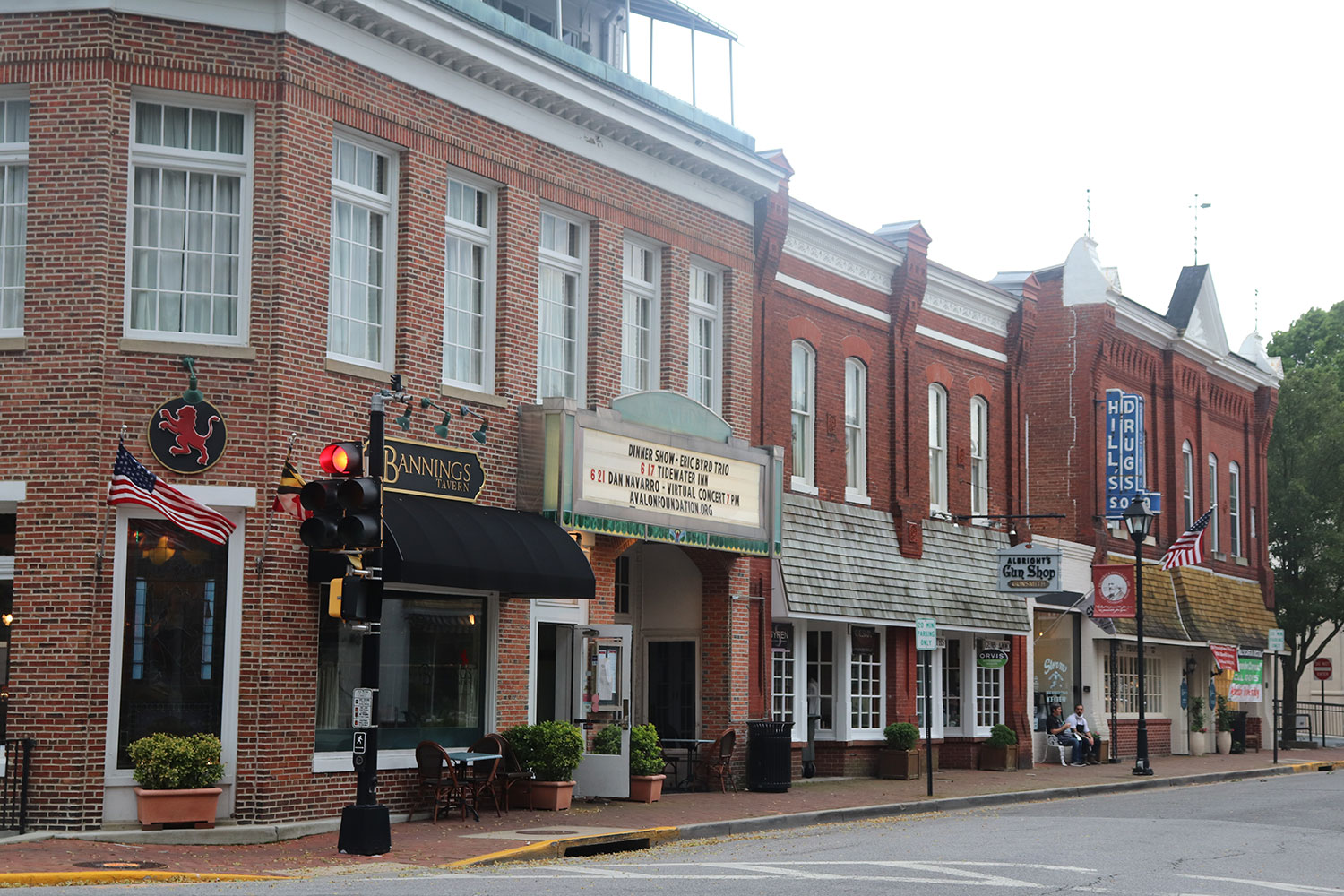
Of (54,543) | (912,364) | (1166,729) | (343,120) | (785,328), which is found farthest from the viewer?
(1166,729)

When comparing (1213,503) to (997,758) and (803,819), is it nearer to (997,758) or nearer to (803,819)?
(997,758)

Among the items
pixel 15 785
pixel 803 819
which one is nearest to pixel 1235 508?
pixel 803 819

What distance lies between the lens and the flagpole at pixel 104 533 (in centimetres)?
1598

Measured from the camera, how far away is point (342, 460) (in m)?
14.2

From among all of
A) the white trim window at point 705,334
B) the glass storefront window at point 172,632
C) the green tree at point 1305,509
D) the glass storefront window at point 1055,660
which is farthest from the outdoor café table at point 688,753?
the green tree at point 1305,509

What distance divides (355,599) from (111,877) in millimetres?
3034

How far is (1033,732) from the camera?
33031 millimetres

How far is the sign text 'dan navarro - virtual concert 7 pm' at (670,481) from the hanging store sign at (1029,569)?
25.9 feet

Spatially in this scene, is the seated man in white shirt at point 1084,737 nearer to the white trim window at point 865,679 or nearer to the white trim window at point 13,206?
the white trim window at point 865,679

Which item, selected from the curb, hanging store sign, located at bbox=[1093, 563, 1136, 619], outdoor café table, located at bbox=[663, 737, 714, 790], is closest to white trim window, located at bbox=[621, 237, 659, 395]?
outdoor café table, located at bbox=[663, 737, 714, 790]

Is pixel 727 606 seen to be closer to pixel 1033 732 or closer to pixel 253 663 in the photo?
pixel 253 663

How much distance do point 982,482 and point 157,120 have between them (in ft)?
64.5

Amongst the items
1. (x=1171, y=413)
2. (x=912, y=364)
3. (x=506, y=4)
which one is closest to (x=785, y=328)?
(x=912, y=364)

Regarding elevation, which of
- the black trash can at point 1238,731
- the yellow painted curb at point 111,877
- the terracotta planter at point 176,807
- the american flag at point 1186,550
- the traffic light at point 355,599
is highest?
the american flag at point 1186,550
